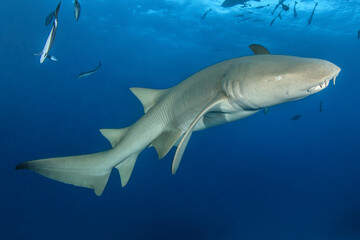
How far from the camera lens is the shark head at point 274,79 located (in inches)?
76.2

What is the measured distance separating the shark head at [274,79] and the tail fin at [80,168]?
1.96m

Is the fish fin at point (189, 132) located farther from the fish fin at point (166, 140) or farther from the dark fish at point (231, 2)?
the dark fish at point (231, 2)

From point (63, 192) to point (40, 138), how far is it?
51.5 ft

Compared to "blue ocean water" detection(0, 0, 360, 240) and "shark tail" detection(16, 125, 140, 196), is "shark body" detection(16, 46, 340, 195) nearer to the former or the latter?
"shark tail" detection(16, 125, 140, 196)

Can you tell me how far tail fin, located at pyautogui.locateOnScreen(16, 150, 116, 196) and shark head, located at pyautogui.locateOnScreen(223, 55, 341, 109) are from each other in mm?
1958

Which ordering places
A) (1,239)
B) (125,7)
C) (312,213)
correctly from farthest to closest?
(312,213) → (125,7) → (1,239)

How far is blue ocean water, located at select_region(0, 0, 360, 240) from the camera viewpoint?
18297 millimetres

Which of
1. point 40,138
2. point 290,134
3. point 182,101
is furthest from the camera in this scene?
point 290,134

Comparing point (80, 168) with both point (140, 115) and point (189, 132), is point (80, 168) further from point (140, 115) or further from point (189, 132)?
point (140, 115)

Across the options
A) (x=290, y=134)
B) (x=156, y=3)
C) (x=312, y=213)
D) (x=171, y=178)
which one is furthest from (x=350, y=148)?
(x=156, y=3)

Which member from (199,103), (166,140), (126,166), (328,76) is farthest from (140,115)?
(328,76)

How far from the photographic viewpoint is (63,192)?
19.6 m

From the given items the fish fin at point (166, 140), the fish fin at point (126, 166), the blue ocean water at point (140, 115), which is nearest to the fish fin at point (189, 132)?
the fish fin at point (166, 140)

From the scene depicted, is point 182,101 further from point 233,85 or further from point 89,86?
point 89,86
